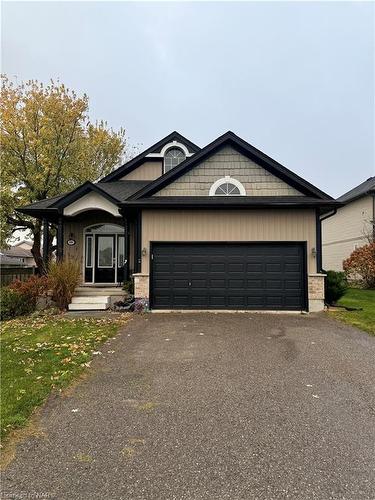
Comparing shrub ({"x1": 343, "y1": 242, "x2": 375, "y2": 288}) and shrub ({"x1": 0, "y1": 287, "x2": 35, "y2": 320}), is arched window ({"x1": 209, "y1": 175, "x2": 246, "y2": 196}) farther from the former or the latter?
shrub ({"x1": 343, "y1": 242, "x2": 375, "y2": 288})

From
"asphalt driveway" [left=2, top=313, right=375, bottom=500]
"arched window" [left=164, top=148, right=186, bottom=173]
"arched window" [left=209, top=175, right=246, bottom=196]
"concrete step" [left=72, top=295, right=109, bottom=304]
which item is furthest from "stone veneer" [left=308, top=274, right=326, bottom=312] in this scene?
"arched window" [left=164, top=148, right=186, bottom=173]

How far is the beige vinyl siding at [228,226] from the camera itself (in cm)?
1068

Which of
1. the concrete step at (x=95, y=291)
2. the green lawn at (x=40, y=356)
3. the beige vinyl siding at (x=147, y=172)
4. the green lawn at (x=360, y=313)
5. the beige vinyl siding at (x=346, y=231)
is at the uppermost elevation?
the beige vinyl siding at (x=147, y=172)

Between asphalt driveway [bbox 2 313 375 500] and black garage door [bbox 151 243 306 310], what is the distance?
4.29 m

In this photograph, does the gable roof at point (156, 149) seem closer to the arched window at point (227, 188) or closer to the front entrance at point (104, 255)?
the front entrance at point (104, 255)

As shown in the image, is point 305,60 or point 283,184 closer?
point 283,184

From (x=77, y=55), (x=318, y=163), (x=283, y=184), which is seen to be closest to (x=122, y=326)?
(x=283, y=184)

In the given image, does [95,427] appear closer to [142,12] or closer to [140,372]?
[140,372]

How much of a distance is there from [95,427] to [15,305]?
28.4 feet

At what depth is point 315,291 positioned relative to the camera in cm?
1046

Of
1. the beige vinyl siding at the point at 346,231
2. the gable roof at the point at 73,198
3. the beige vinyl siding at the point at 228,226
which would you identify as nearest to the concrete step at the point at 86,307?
the beige vinyl siding at the point at 228,226

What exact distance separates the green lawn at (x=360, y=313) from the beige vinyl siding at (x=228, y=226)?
1757 millimetres

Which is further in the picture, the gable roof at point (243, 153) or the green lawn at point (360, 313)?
the gable roof at point (243, 153)

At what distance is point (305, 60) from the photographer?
18.2m
